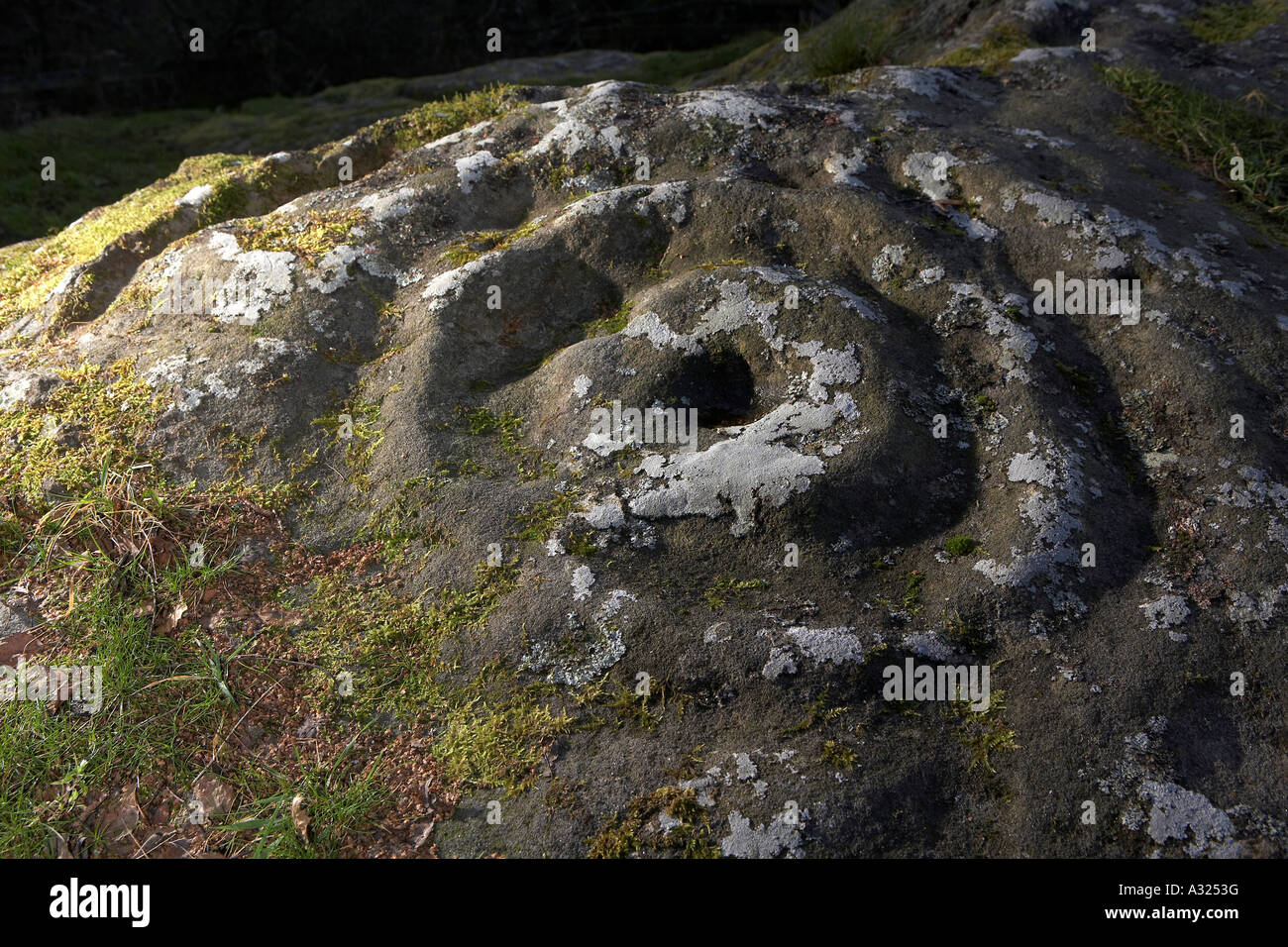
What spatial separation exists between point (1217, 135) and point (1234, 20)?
105 inches

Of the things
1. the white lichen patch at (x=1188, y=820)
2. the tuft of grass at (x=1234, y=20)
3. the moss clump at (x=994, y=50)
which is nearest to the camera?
the white lichen patch at (x=1188, y=820)

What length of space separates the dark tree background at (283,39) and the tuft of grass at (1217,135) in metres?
10.5

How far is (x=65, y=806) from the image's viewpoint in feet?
11.2

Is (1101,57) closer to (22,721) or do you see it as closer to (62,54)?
(22,721)

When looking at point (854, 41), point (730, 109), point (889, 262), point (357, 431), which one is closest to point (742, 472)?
point (889, 262)

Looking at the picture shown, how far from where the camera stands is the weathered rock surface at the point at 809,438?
328 cm

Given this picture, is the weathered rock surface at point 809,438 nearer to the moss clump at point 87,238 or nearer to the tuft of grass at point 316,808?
the tuft of grass at point 316,808

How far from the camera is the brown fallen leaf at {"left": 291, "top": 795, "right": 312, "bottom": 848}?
3258 millimetres

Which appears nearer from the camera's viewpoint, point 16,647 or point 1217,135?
point 16,647

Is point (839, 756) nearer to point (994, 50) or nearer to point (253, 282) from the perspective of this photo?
point (253, 282)

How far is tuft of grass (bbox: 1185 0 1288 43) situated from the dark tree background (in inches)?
352

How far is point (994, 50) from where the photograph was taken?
25.6 ft

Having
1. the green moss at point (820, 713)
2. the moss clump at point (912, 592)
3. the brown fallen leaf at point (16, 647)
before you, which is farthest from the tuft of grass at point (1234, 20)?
the brown fallen leaf at point (16, 647)
